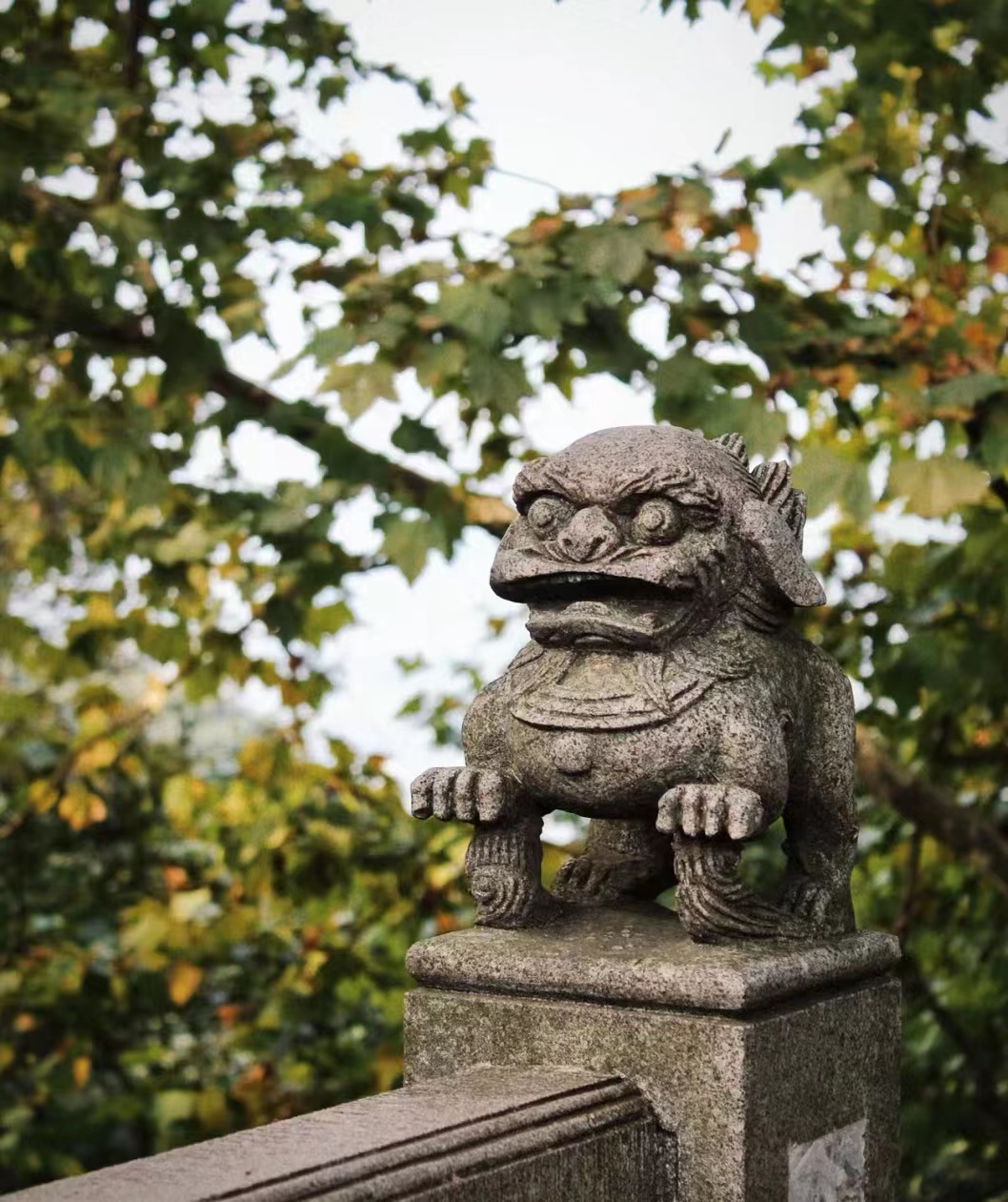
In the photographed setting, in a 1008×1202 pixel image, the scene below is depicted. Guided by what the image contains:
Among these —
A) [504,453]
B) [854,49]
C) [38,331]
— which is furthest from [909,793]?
[38,331]

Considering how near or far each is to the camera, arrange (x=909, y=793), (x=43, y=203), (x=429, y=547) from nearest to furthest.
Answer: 1. (x=429, y=547)
2. (x=43, y=203)
3. (x=909, y=793)

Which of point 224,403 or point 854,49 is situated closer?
point 854,49

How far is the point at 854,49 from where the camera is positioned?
4273 millimetres

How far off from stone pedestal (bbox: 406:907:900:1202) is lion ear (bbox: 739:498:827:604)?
56cm

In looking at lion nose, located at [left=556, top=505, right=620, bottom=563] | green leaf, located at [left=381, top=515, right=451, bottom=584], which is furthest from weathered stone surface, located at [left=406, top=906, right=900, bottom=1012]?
green leaf, located at [left=381, top=515, right=451, bottom=584]

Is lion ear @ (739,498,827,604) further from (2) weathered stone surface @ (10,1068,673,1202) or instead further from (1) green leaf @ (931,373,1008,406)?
(1) green leaf @ (931,373,1008,406)

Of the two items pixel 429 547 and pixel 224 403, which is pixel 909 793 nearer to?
pixel 429 547

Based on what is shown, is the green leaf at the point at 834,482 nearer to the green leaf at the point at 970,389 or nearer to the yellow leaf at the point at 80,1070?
the green leaf at the point at 970,389

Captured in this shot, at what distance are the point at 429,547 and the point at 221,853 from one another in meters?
2.33

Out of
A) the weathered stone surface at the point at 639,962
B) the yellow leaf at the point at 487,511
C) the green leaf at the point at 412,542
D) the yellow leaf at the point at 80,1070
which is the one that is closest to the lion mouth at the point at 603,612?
the weathered stone surface at the point at 639,962

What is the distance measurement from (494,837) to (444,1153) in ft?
2.22

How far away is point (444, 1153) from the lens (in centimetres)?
192

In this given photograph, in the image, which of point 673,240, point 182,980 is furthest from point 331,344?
point 182,980

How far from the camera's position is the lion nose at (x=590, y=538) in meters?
2.47
